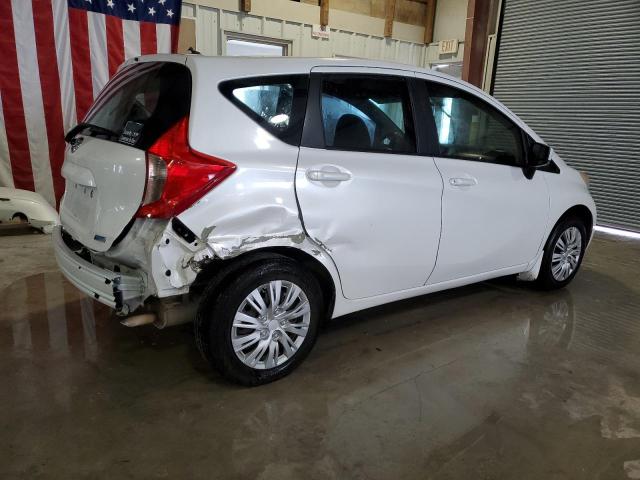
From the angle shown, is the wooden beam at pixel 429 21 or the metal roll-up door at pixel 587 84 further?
the wooden beam at pixel 429 21

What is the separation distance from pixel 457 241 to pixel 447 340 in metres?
0.61

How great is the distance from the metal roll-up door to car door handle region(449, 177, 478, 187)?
15.1ft

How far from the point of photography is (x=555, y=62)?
6.89 m

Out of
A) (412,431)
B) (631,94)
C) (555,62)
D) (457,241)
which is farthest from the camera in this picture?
(555,62)

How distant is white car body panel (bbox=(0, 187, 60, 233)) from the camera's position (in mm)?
4973

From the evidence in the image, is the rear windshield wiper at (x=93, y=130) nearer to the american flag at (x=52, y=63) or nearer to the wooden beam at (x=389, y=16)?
the american flag at (x=52, y=63)

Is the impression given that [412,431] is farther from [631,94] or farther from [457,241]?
[631,94]

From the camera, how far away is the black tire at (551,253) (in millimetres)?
3629

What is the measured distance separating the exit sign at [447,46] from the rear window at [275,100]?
29.3 feet

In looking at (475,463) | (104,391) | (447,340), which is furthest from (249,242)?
(447,340)

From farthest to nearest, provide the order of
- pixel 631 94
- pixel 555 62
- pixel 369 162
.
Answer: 1. pixel 555 62
2. pixel 631 94
3. pixel 369 162

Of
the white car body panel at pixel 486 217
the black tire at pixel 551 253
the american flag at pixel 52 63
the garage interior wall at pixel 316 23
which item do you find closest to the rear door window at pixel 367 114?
the white car body panel at pixel 486 217

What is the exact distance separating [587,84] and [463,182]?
4983mm

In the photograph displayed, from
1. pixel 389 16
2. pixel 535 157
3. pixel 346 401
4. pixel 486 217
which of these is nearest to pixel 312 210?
pixel 346 401
